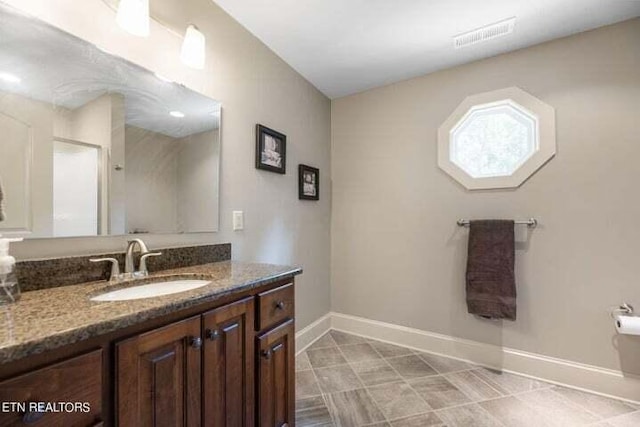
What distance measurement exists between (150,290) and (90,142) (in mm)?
634

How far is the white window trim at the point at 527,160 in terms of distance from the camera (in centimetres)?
196

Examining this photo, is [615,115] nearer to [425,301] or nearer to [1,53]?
[425,301]

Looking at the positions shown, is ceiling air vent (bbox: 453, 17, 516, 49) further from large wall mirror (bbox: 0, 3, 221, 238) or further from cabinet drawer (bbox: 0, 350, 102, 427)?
cabinet drawer (bbox: 0, 350, 102, 427)

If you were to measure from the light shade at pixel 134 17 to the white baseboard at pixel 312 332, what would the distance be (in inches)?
84.3

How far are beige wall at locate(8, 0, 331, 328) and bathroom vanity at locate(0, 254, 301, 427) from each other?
0.49 m

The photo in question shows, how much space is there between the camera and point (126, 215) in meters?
1.24

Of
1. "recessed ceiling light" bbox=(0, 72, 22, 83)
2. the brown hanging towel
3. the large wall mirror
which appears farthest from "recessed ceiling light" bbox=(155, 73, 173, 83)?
the brown hanging towel

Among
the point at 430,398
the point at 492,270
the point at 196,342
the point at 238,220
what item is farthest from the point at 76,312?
the point at 492,270

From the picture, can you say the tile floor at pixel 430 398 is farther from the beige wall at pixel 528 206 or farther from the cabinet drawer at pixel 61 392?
the cabinet drawer at pixel 61 392

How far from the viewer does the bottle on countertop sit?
0.78m

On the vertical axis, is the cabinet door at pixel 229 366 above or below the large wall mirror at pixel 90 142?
below

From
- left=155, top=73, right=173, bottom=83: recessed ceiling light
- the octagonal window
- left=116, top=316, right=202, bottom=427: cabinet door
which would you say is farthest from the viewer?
the octagonal window

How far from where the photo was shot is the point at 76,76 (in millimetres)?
1096

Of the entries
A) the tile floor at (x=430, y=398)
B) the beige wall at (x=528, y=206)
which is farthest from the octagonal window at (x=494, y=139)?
the tile floor at (x=430, y=398)
